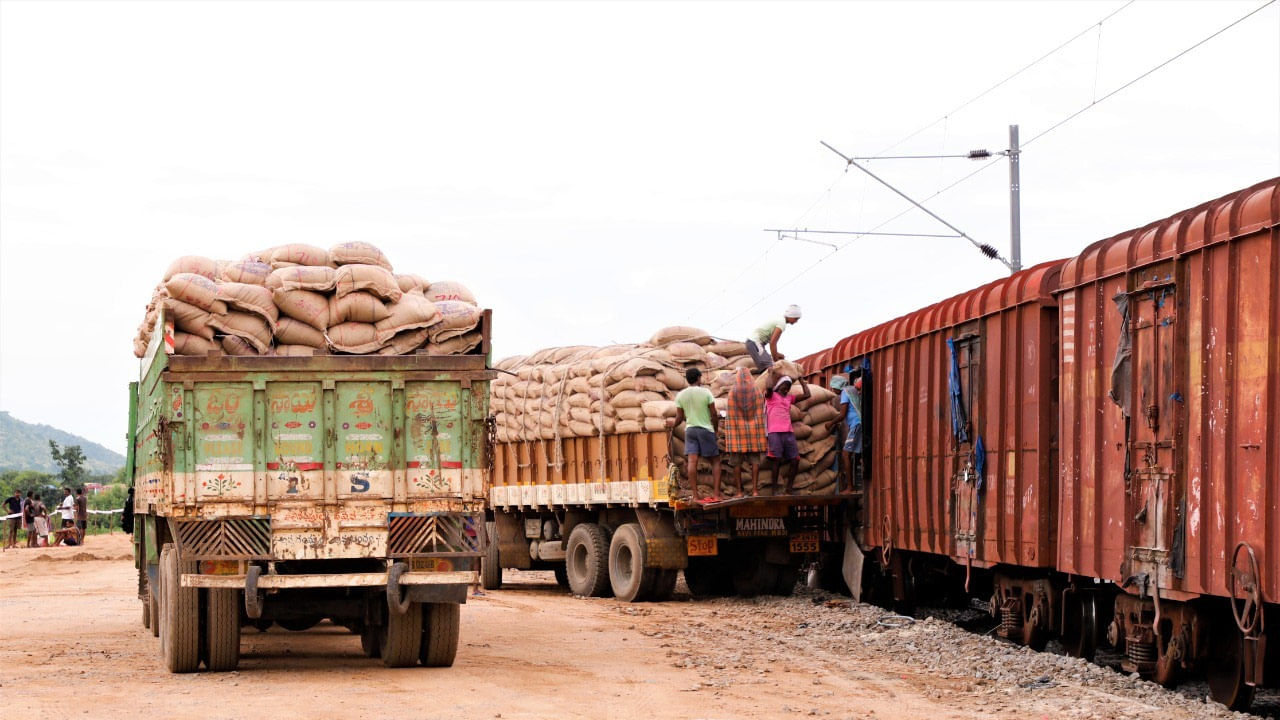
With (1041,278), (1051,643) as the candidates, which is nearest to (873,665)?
(1051,643)

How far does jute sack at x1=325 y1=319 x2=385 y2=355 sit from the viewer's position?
1092 centimetres

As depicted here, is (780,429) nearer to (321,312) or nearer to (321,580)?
(321,312)

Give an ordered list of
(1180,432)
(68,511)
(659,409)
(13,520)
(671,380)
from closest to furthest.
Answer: (1180,432) < (659,409) < (671,380) < (13,520) < (68,511)

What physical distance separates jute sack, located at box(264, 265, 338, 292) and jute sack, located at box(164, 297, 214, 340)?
62 centimetres

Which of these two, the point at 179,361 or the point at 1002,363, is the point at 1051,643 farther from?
the point at 179,361

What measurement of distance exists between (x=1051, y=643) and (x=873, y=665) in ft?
7.67

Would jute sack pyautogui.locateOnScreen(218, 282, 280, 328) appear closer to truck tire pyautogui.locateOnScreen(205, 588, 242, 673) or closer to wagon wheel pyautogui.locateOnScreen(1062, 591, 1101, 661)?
truck tire pyautogui.locateOnScreen(205, 588, 242, 673)

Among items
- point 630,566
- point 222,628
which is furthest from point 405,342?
point 630,566

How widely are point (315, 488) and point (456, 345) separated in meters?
1.46

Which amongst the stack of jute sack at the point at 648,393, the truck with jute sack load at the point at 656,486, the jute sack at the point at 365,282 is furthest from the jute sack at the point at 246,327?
the truck with jute sack load at the point at 656,486

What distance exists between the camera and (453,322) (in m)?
11.0

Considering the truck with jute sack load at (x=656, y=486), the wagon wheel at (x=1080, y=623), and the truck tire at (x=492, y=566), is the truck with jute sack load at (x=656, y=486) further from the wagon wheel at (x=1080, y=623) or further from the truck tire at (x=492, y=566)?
the wagon wheel at (x=1080, y=623)

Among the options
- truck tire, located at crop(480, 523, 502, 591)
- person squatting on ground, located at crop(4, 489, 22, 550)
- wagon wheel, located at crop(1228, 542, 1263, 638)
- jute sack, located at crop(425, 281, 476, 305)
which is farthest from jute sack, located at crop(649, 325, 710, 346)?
person squatting on ground, located at crop(4, 489, 22, 550)

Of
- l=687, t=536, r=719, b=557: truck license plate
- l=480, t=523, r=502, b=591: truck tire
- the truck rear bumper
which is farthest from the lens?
l=480, t=523, r=502, b=591: truck tire
